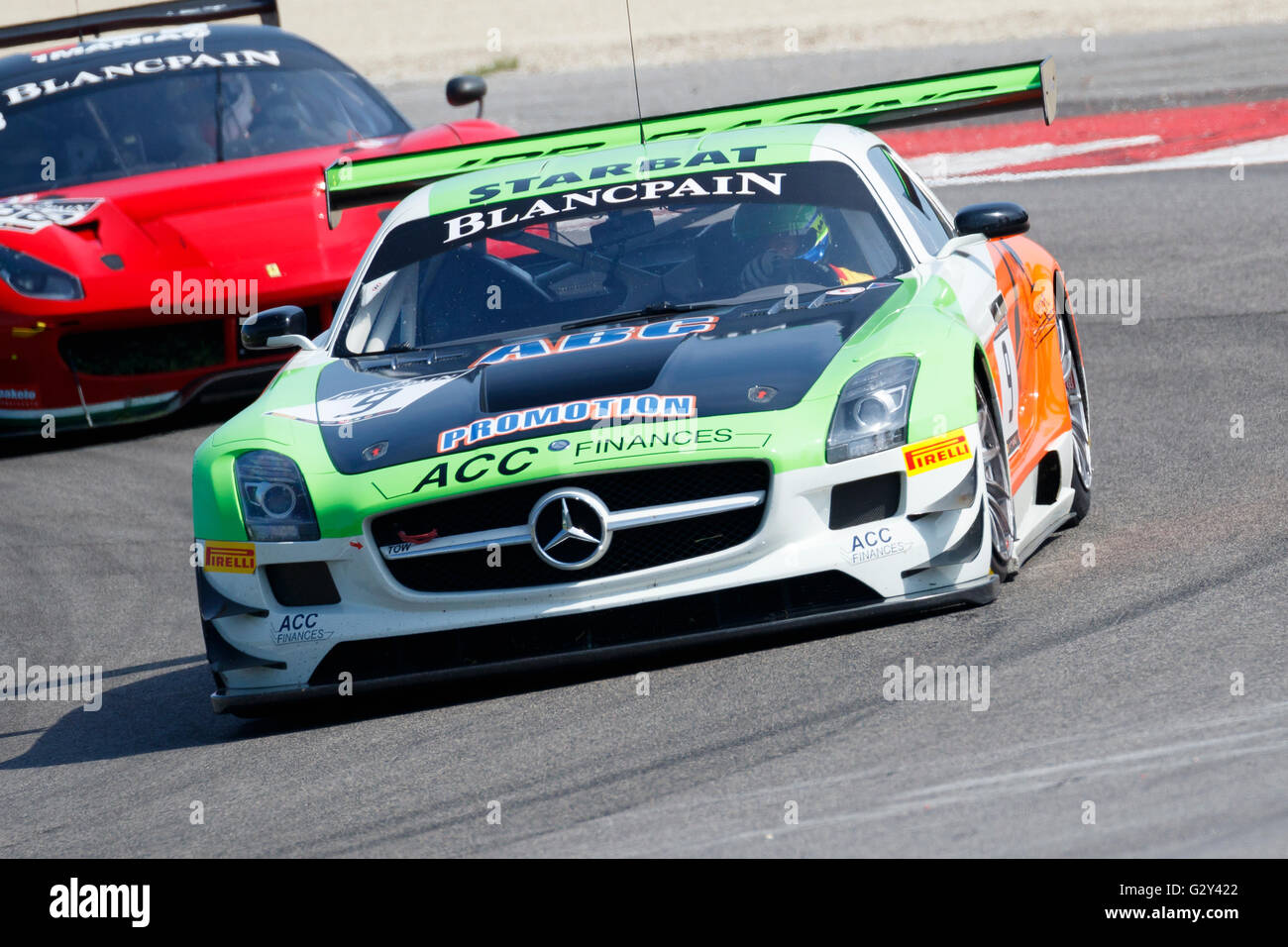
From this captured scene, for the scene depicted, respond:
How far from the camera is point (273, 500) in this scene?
563 cm

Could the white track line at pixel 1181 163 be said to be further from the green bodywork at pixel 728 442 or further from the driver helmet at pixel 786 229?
the green bodywork at pixel 728 442

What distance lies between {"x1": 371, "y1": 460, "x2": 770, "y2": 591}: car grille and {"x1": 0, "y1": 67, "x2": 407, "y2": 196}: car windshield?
242 inches

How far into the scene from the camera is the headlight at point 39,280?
32.7 feet

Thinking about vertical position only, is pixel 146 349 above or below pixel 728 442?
below

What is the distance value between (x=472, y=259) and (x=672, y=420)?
1619 mm

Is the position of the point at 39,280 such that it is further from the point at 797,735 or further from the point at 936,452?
the point at 797,735

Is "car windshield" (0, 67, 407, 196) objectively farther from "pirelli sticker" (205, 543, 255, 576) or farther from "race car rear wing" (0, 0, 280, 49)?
"pirelli sticker" (205, 543, 255, 576)

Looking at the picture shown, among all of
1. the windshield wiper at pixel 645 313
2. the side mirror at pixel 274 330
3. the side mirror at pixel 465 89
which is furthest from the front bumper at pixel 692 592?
the side mirror at pixel 465 89

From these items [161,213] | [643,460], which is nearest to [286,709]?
[643,460]

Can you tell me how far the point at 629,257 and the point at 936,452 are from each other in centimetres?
162

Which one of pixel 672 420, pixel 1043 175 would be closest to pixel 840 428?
pixel 672 420

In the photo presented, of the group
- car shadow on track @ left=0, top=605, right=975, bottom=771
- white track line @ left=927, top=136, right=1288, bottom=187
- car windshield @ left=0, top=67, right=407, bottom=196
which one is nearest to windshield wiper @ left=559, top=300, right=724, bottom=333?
car shadow on track @ left=0, top=605, right=975, bottom=771

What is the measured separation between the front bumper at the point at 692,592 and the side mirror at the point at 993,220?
1.29 metres
